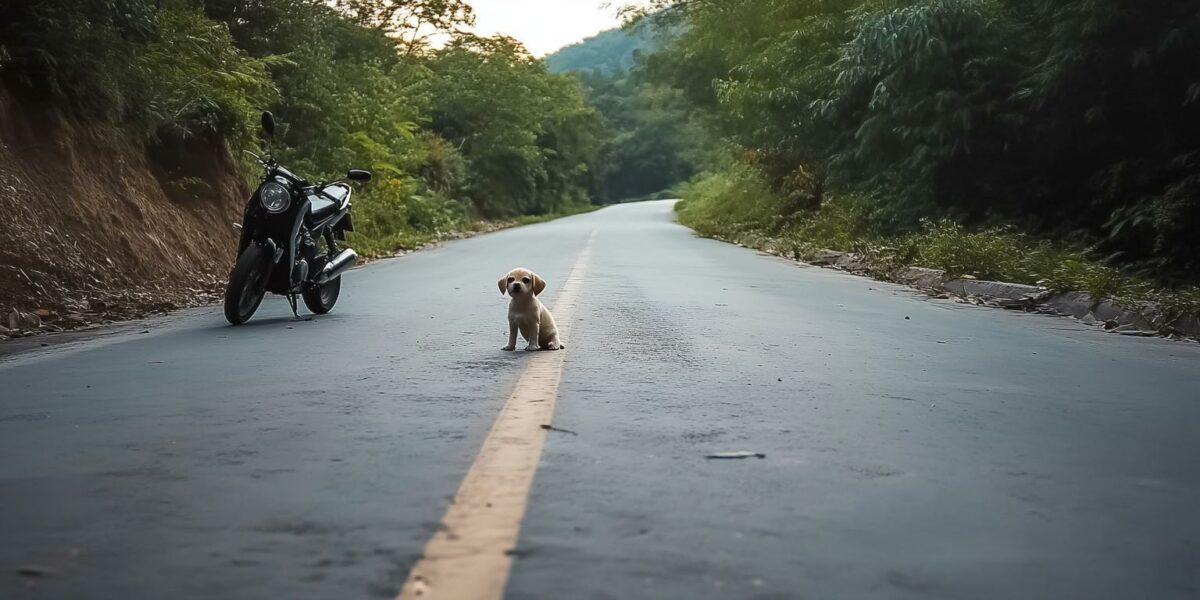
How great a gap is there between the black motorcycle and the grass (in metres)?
6.97

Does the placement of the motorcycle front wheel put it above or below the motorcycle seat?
below

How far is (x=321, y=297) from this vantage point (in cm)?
1069

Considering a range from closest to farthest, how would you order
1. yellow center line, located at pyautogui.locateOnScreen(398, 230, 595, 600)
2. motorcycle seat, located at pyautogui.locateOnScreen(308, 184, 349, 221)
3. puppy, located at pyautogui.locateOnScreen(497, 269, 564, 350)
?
1. yellow center line, located at pyautogui.locateOnScreen(398, 230, 595, 600)
2. puppy, located at pyautogui.locateOnScreen(497, 269, 564, 350)
3. motorcycle seat, located at pyautogui.locateOnScreen(308, 184, 349, 221)

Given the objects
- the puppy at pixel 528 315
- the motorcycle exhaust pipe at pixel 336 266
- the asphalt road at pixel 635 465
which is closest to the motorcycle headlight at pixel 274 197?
the motorcycle exhaust pipe at pixel 336 266

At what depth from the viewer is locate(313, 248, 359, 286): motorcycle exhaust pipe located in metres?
10.6

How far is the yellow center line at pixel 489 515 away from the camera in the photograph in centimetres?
301

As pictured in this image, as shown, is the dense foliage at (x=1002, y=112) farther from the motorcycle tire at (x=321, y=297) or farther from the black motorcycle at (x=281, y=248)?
the black motorcycle at (x=281, y=248)

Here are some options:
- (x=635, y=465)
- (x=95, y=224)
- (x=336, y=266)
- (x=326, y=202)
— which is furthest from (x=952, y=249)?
(x=635, y=465)

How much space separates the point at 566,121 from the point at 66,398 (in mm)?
65917

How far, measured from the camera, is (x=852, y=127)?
24906mm

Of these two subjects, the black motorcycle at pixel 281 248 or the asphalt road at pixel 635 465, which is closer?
the asphalt road at pixel 635 465

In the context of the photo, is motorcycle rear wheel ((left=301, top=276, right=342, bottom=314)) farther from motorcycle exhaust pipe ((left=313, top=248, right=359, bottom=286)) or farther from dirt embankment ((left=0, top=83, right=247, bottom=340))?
dirt embankment ((left=0, top=83, right=247, bottom=340))

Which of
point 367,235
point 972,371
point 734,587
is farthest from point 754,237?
point 734,587

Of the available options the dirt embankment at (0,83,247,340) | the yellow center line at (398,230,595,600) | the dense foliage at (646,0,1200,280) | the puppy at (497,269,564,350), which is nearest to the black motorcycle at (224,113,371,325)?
the dirt embankment at (0,83,247,340)
